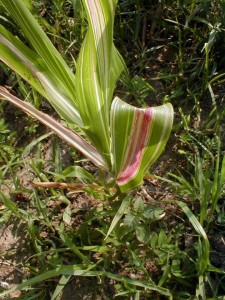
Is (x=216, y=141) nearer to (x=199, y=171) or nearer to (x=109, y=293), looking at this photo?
(x=199, y=171)

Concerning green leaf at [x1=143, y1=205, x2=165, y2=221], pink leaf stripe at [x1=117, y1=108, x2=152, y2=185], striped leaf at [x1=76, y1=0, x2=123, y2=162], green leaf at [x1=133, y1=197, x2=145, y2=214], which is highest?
striped leaf at [x1=76, y1=0, x2=123, y2=162]

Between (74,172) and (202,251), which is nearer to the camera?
(202,251)

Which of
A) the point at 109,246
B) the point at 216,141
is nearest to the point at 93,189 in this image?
the point at 109,246

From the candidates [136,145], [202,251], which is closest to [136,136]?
[136,145]

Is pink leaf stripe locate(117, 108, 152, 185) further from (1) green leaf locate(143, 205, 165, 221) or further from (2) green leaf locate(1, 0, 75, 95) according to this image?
(2) green leaf locate(1, 0, 75, 95)

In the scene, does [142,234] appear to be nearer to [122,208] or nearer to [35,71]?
[122,208]

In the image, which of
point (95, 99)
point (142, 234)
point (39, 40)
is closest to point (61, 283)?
point (142, 234)

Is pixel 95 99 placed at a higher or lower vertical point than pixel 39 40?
lower

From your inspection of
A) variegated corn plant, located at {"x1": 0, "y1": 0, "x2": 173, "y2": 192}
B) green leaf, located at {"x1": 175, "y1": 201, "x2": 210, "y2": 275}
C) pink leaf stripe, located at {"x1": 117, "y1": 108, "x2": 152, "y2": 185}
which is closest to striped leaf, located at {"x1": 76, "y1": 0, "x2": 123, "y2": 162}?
variegated corn plant, located at {"x1": 0, "y1": 0, "x2": 173, "y2": 192}

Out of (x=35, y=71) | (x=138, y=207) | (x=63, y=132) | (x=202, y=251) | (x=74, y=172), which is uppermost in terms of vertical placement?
(x=35, y=71)
